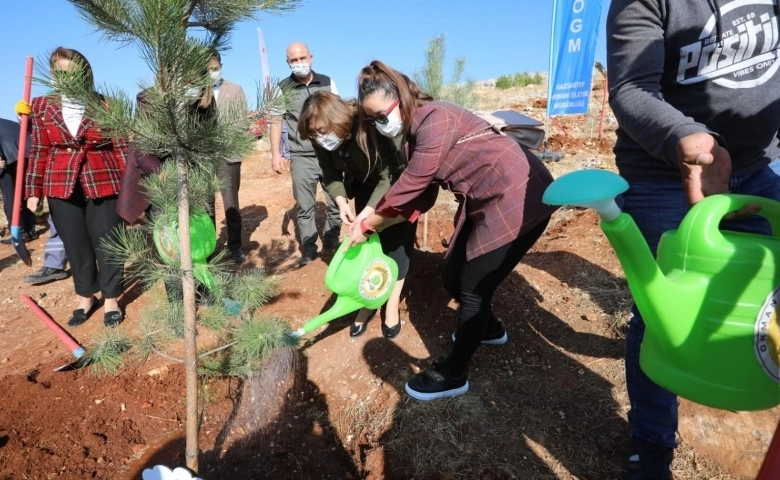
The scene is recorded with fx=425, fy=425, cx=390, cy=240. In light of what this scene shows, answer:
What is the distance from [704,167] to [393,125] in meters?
1.10

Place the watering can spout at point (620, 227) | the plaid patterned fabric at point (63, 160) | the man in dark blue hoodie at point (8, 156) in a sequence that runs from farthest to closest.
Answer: the man in dark blue hoodie at point (8, 156) → the plaid patterned fabric at point (63, 160) → the watering can spout at point (620, 227)

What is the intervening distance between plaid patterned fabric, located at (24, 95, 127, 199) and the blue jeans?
7.79ft

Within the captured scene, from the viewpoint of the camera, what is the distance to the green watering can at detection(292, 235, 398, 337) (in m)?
1.83

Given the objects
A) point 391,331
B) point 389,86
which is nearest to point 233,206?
point 391,331

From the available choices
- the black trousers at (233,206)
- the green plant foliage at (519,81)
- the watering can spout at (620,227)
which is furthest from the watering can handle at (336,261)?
the green plant foliage at (519,81)

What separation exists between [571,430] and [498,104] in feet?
37.4

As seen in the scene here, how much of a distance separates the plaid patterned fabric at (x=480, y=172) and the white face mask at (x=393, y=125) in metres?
0.11

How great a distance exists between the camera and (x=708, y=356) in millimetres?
732

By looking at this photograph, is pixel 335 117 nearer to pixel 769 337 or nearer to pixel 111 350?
pixel 111 350

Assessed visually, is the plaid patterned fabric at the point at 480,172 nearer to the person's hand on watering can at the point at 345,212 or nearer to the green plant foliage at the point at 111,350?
the person's hand on watering can at the point at 345,212

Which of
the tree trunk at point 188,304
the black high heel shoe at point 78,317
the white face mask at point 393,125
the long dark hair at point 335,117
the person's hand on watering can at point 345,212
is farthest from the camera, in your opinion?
the black high heel shoe at point 78,317

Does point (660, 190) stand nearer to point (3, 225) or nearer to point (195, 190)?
point (195, 190)

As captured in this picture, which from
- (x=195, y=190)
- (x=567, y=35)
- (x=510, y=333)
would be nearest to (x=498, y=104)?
(x=567, y=35)

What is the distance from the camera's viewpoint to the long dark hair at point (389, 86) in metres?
1.57
